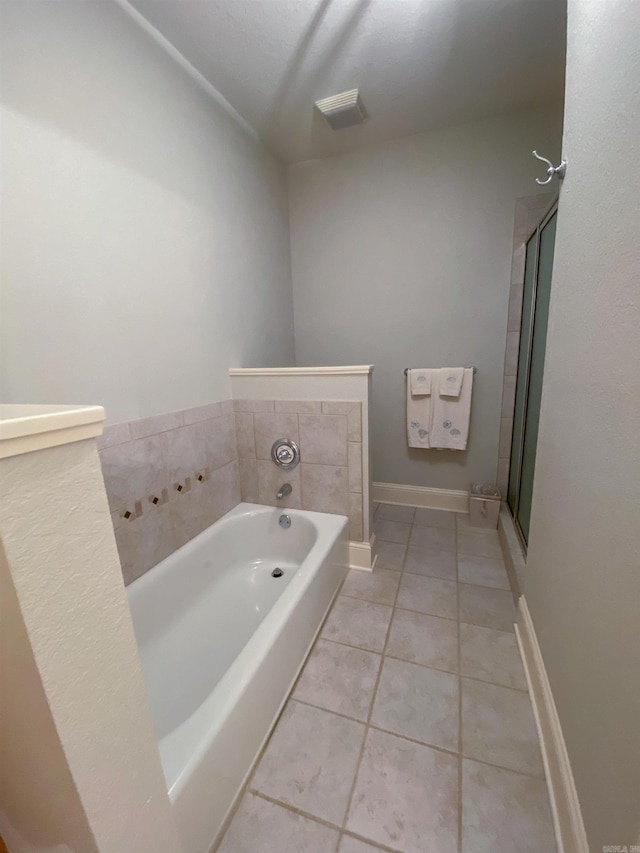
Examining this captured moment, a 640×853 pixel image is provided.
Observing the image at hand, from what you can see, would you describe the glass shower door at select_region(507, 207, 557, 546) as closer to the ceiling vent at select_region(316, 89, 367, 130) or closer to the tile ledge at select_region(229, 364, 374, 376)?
the tile ledge at select_region(229, 364, 374, 376)

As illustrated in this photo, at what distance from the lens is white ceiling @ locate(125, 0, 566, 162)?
4.17 ft

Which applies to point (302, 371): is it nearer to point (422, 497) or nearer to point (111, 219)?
point (111, 219)

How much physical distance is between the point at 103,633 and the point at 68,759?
16 centimetres

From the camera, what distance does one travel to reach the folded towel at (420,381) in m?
2.25

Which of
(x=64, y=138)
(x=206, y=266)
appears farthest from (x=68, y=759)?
(x=206, y=266)

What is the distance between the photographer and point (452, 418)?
7.39 ft

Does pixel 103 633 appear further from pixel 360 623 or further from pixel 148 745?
pixel 360 623

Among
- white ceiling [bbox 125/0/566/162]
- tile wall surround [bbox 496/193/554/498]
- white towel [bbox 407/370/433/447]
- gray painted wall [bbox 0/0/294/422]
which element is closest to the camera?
gray painted wall [bbox 0/0/294/422]

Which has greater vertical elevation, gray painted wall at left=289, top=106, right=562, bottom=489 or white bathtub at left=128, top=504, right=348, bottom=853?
gray painted wall at left=289, top=106, right=562, bottom=489

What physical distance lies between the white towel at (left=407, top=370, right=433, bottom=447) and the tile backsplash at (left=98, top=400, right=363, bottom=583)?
0.79 meters

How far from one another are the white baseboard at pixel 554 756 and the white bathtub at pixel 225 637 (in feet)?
2.61

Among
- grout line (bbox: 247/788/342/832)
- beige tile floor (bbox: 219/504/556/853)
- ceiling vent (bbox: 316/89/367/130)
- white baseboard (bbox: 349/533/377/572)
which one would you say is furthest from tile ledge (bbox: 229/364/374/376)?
grout line (bbox: 247/788/342/832)

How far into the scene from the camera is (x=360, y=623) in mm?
1462

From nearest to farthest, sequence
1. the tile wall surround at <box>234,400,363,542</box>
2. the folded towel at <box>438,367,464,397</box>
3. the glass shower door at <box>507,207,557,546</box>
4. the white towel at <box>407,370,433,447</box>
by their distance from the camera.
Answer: the glass shower door at <box>507,207,557,546</box>, the tile wall surround at <box>234,400,363,542</box>, the folded towel at <box>438,367,464,397</box>, the white towel at <box>407,370,433,447</box>
